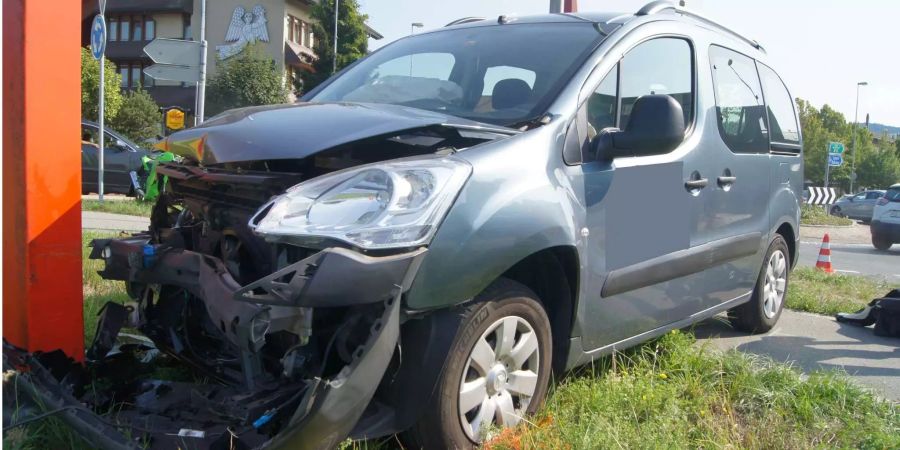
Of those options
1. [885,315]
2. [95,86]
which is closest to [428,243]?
[885,315]

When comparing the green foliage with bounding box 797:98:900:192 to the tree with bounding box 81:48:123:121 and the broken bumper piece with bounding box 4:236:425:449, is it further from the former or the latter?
the broken bumper piece with bounding box 4:236:425:449

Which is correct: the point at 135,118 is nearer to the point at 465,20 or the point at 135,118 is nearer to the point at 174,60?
the point at 174,60

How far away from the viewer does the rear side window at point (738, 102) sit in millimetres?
4371

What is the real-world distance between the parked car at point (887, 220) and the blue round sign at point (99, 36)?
53.0 feet

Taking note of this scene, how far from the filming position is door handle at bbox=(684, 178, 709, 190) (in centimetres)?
380

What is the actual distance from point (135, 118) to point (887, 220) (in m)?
28.2

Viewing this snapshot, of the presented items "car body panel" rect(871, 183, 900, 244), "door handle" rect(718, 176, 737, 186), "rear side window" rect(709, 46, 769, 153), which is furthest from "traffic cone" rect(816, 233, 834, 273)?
"car body panel" rect(871, 183, 900, 244)

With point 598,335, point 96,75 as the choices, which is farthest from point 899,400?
point 96,75

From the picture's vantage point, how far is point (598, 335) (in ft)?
10.8

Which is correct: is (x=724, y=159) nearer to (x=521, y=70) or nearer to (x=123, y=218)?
(x=521, y=70)

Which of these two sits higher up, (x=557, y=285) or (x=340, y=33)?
(x=340, y=33)

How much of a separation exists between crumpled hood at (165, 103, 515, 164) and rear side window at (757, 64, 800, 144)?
3062 mm

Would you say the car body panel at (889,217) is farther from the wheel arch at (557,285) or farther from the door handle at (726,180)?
the wheel arch at (557,285)

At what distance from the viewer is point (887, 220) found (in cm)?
1686
